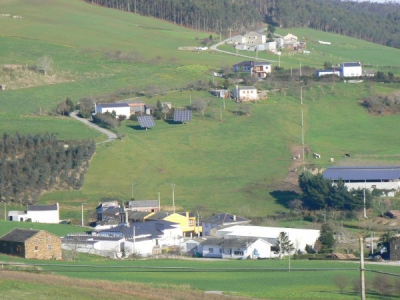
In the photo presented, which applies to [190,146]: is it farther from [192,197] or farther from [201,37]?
[201,37]

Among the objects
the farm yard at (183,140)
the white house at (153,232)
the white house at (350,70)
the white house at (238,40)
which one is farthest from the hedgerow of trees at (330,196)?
the white house at (238,40)

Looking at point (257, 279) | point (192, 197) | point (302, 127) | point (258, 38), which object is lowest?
point (257, 279)

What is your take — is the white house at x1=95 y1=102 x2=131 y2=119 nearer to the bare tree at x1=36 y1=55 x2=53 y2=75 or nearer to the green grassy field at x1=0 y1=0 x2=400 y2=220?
the green grassy field at x1=0 y1=0 x2=400 y2=220

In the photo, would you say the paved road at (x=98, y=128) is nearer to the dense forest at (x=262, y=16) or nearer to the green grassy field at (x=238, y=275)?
the green grassy field at (x=238, y=275)

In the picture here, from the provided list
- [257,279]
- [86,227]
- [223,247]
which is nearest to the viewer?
[257,279]

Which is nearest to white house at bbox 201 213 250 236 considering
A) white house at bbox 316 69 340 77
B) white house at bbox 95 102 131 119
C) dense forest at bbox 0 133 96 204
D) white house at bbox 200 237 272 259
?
white house at bbox 200 237 272 259

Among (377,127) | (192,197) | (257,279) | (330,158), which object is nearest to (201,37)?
(377,127)

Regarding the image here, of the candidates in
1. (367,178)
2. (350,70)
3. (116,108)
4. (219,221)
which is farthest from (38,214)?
(350,70)

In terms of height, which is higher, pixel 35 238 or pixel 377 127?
pixel 377 127
